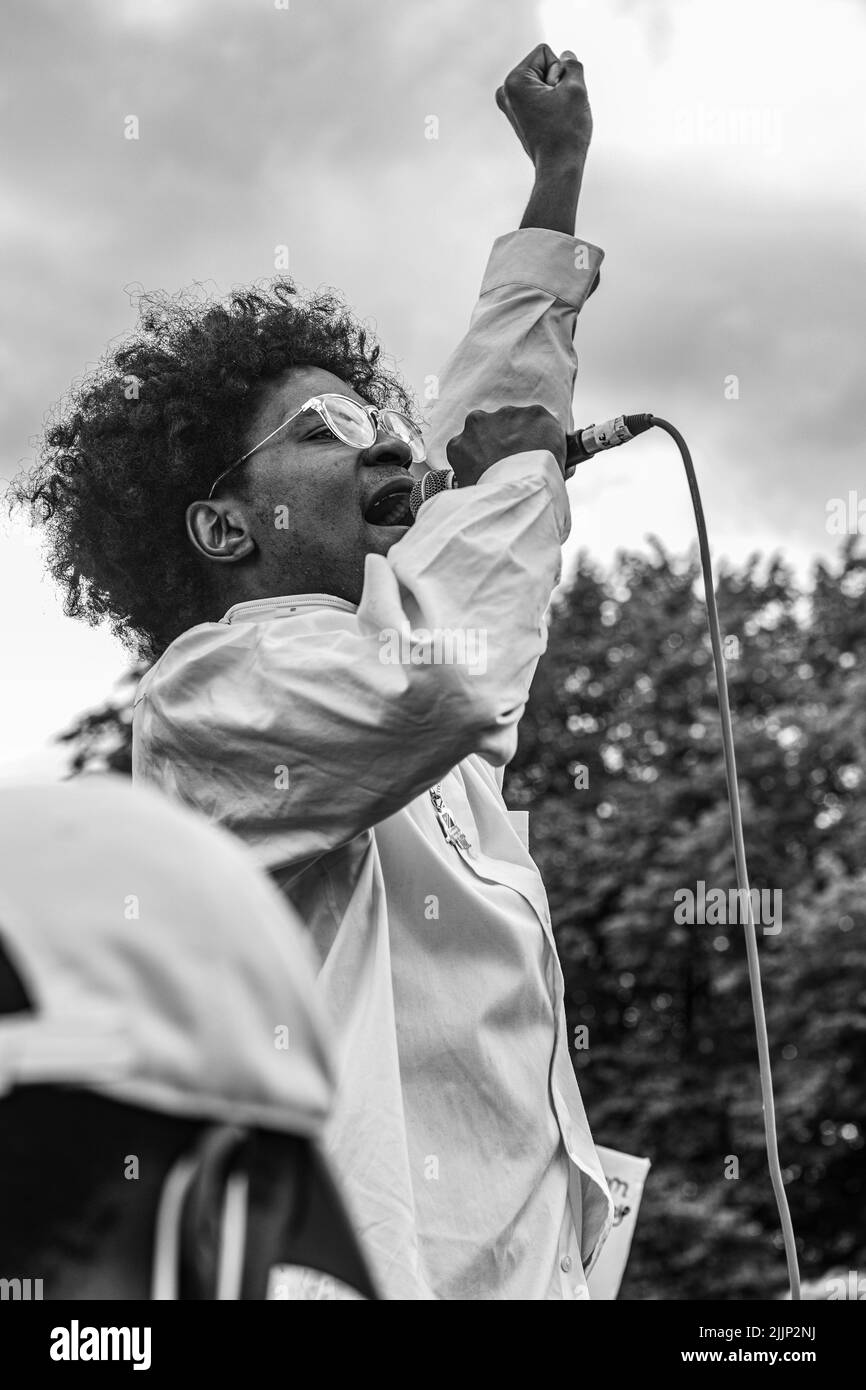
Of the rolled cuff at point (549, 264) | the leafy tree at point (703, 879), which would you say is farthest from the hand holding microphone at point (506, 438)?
the leafy tree at point (703, 879)

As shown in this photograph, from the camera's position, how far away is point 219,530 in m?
3.14

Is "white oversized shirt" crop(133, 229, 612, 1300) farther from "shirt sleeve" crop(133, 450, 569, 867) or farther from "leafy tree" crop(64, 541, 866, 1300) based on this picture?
"leafy tree" crop(64, 541, 866, 1300)

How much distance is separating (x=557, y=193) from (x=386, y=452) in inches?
21.3

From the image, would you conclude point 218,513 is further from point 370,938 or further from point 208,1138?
point 208,1138

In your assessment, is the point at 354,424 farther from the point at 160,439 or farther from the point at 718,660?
the point at 718,660

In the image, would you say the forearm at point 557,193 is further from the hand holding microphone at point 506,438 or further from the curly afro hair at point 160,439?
the curly afro hair at point 160,439

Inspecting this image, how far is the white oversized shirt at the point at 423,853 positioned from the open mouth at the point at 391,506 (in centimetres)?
27

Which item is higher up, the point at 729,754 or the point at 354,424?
Result: the point at 354,424

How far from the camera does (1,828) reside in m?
1.00

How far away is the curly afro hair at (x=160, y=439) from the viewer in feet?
10.8

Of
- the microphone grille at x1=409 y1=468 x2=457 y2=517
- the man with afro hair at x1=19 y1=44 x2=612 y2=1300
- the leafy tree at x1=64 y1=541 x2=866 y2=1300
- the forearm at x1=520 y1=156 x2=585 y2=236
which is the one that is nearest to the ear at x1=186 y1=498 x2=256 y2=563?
the man with afro hair at x1=19 y1=44 x2=612 y2=1300

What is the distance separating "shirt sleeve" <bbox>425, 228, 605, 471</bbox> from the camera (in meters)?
2.82

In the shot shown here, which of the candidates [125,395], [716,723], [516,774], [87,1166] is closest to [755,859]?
[716,723]

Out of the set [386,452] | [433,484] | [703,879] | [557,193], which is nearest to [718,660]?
[433,484]
